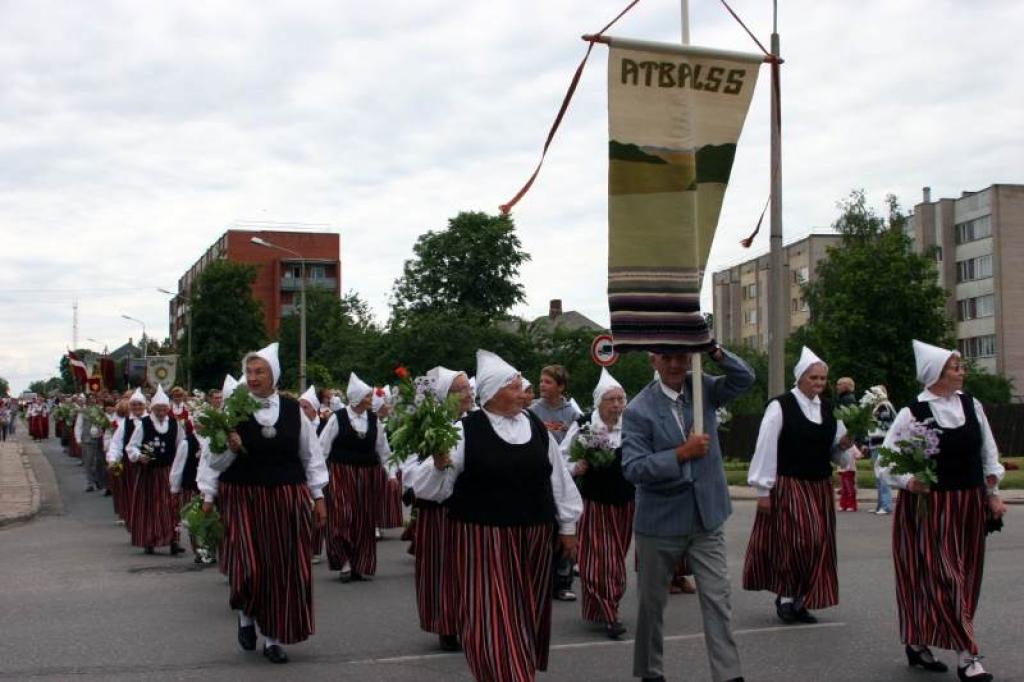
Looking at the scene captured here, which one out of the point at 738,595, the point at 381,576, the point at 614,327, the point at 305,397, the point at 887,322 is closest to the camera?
the point at 614,327

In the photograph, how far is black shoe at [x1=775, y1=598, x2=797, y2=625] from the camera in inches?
398

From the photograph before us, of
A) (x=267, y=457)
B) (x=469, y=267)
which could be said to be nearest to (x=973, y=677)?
(x=267, y=457)

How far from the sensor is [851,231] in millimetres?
72875

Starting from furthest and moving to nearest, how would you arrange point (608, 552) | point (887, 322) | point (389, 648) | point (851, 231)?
point (851, 231) < point (887, 322) < point (608, 552) < point (389, 648)

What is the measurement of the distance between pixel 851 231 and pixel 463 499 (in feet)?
224

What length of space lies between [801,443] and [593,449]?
62.4 inches

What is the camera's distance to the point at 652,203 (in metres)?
7.25

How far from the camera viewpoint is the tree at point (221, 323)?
8794cm

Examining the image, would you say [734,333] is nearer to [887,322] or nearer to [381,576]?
[887,322]

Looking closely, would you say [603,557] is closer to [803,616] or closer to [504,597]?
[803,616]

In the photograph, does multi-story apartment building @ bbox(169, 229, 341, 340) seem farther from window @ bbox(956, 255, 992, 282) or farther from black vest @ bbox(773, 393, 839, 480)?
black vest @ bbox(773, 393, 839, 480)

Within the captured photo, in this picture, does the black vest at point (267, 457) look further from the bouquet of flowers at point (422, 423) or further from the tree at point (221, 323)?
the tree at point (221, 323)

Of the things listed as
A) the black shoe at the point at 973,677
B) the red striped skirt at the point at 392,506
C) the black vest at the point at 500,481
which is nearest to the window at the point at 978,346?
the red striped skirt at the point at 392,506

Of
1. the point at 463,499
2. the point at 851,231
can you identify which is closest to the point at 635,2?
the point at 463,499
